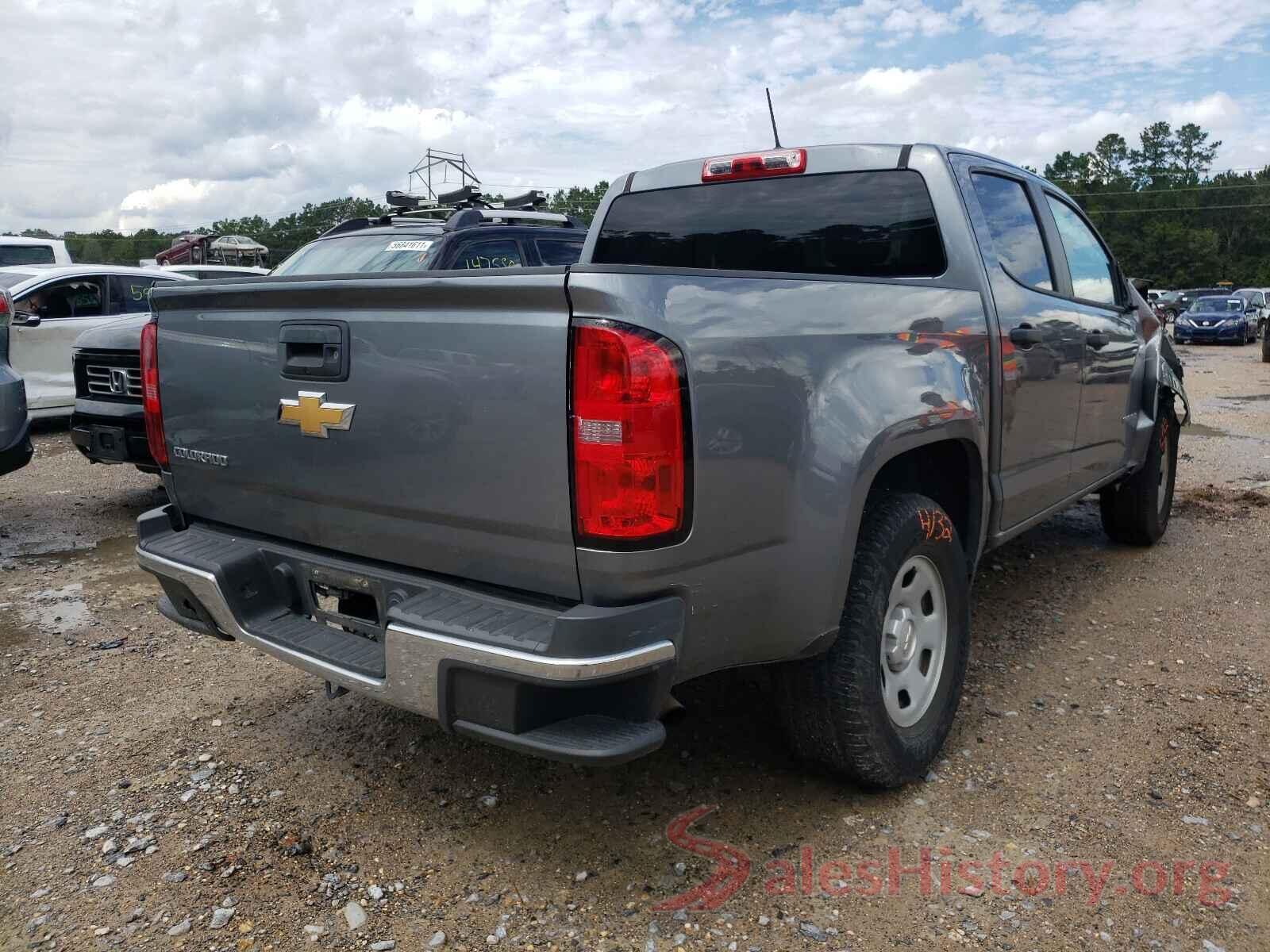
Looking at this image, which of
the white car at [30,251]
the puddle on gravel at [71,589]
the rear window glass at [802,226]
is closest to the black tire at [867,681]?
the rear window glass at [802,226]

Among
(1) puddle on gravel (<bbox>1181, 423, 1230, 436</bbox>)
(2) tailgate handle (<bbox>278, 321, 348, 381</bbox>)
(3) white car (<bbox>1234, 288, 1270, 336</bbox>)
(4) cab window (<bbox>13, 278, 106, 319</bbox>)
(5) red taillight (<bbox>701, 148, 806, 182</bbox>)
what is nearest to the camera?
(2) tailgate handle (<bbox>278, 321, 348, 381</bbox>)

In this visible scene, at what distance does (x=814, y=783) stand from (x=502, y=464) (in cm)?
148

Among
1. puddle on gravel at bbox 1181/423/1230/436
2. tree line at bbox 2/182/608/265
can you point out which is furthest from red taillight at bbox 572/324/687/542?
tree line at bbox 2/182/608/265

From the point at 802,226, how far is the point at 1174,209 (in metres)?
91.5

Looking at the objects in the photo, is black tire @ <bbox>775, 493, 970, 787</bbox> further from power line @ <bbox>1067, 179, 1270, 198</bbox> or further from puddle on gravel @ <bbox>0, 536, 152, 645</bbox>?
power line @ <bbox>1067, 179, 1270, 198</bbox>

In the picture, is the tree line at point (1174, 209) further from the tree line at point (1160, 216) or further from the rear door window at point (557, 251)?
the rear door window at point (557, 251)

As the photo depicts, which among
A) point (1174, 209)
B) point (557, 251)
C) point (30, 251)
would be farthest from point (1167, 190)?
point (557, 251)

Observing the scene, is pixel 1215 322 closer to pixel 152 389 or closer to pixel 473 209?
pixel 473 209

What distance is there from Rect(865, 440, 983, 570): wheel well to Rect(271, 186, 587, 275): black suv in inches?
140

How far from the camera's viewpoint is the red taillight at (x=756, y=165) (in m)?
3.79

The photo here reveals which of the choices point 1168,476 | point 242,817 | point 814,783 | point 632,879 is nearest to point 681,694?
point 814,783

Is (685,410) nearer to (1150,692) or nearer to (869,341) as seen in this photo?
(869,341)

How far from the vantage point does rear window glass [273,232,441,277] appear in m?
6.89

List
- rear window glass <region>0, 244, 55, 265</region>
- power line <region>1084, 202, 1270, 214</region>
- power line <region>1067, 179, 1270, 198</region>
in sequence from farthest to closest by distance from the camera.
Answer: power line <region>1067, 179, 1270, 198</region> < power line <region>1084, 202, 1270, 214</region> < rear window glass <region>0, 244, 55, 265</region>
